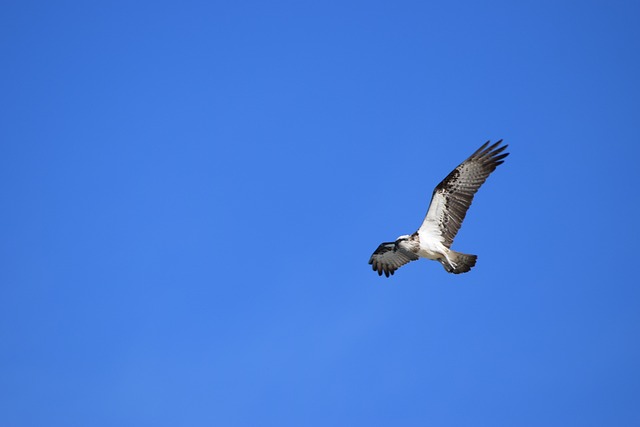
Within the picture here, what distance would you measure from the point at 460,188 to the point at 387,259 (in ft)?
10.9

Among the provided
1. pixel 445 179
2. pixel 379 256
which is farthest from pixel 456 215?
pixel 379 256

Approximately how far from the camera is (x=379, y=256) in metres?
19.5

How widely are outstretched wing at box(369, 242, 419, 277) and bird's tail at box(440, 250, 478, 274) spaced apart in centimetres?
171

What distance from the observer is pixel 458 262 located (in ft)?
56.3

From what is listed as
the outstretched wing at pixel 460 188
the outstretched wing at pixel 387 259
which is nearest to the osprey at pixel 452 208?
the outstretched wing at pixel 460 188

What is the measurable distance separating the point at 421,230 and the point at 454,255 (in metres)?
1.09

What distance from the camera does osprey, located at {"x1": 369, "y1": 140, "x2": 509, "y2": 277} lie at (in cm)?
1725

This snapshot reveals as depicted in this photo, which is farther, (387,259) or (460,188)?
(387,259)

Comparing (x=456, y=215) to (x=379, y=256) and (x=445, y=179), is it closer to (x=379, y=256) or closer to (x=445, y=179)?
(x=445, y=179)

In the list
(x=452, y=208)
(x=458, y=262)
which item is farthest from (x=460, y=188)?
(x=458, y=262)

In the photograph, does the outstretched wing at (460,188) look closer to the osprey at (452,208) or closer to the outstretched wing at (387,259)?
the osprey at (452,208)

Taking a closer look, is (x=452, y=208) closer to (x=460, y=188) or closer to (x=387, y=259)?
(x=460, y=188)

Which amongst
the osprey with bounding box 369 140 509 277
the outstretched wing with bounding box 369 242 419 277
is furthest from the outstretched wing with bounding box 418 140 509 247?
the outstretched wing with bounding box 369 242 419 277

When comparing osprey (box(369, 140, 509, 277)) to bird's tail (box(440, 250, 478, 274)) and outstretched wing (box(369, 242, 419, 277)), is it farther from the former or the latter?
outstretched wing (box(369, 242, 419, 277))
